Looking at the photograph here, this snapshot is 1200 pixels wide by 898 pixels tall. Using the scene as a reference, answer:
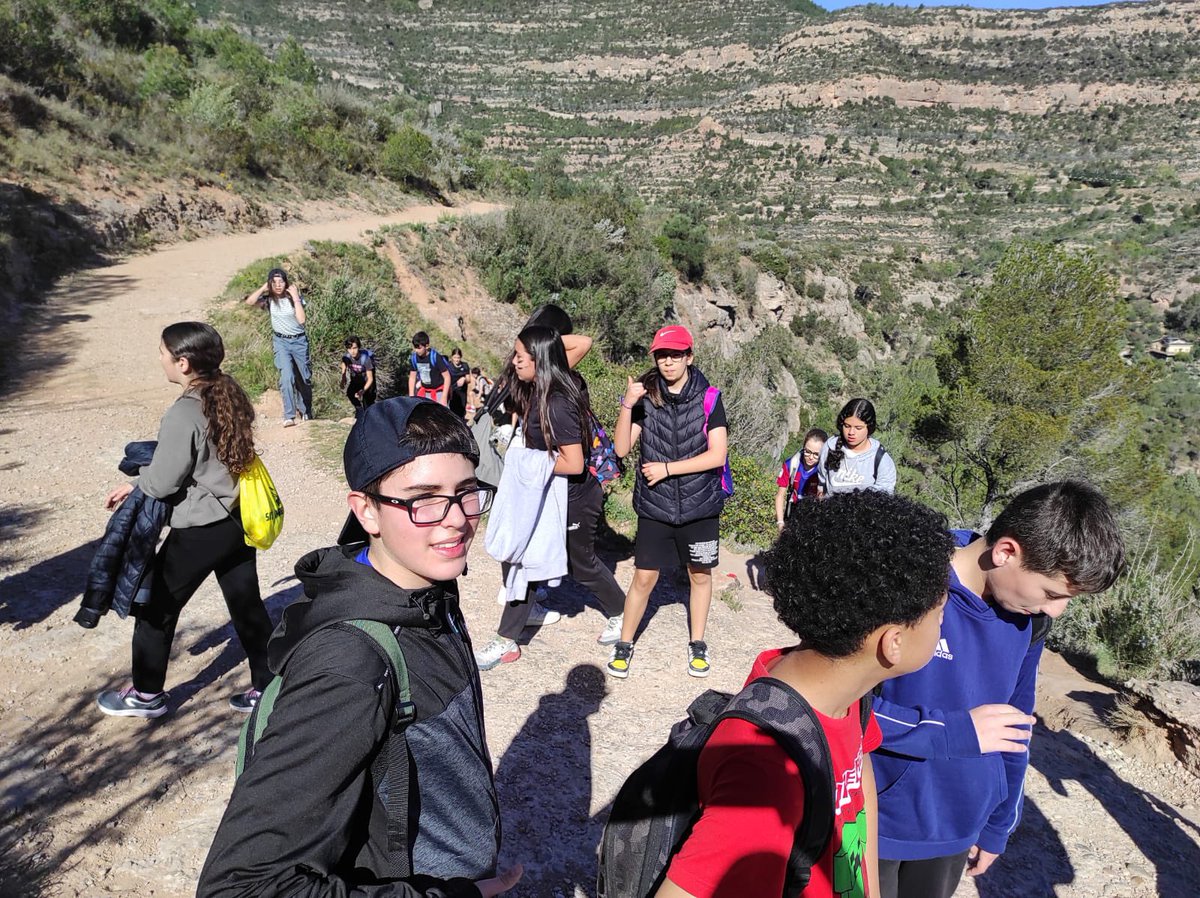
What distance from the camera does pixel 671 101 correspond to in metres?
65.3

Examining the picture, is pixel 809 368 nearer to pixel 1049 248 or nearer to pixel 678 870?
pixel 1049 248

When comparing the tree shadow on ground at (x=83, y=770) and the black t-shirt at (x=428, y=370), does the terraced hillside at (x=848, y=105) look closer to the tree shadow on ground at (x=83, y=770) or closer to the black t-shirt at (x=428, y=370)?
the black t-shirt at (x=428, y=370)

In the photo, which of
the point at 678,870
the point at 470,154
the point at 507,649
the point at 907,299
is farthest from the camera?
the point at 907,299

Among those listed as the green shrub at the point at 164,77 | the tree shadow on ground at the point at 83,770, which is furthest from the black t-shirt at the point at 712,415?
the green shrub at the point at 164,77

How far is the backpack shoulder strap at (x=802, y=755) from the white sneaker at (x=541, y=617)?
3.10 meters

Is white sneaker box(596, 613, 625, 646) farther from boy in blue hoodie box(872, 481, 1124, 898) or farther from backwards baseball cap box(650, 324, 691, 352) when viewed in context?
boy in blue hoodie box(872, 481, 1124, 898)

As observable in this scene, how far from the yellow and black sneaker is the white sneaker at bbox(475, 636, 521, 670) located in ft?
1.78

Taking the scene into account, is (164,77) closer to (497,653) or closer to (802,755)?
(497,653)

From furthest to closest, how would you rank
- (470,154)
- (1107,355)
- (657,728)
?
(470,154) → (1107,355) → (657,728)

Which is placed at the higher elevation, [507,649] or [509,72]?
[509,72]

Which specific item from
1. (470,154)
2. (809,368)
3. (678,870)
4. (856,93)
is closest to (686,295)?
(809,368)

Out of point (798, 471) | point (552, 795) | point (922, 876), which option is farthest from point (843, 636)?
point (798, 471)

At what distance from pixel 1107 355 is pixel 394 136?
2163 centimetres

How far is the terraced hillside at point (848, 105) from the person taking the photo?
46.2m
